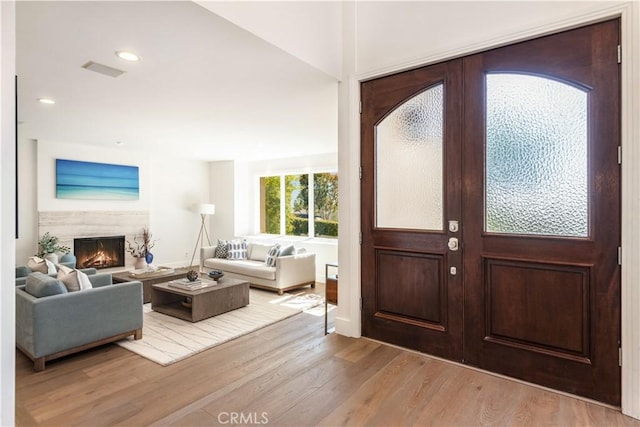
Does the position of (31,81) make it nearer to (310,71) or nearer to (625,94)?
(310,71)

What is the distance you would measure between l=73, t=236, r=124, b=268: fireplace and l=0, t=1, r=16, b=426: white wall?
5.44 m

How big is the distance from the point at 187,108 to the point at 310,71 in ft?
5.58

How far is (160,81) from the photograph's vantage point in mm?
3105

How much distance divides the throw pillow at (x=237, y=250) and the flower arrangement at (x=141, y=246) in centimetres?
177

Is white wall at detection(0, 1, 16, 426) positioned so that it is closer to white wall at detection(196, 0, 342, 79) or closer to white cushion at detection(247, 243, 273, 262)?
white wall at detection(196, 0, 342, 79)

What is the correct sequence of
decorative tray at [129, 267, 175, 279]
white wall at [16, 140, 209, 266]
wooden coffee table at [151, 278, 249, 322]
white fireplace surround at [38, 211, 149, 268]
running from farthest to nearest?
white fireplace surround at [38, 211, 149, 268], white wall at [16, 140, 209, 266], decorative tray at [129, 267, 175, 279], wooden coffee table at [151, 278, 249, 322]

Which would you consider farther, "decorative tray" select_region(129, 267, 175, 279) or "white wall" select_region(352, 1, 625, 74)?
"decorative tray" select_region(129, 267, 175, 279)

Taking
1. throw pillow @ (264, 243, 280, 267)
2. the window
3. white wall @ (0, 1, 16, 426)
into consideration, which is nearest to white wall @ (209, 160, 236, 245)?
the window

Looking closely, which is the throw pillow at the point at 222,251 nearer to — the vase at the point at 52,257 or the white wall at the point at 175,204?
the white wall at the point at 175,204

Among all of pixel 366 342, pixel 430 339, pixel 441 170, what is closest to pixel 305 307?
pixel 366 342

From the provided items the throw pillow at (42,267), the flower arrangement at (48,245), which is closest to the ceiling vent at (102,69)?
the throw pillow at (42,267)

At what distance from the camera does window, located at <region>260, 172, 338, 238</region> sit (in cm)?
673

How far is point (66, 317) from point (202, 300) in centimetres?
133

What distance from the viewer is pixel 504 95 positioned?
2438 mm
